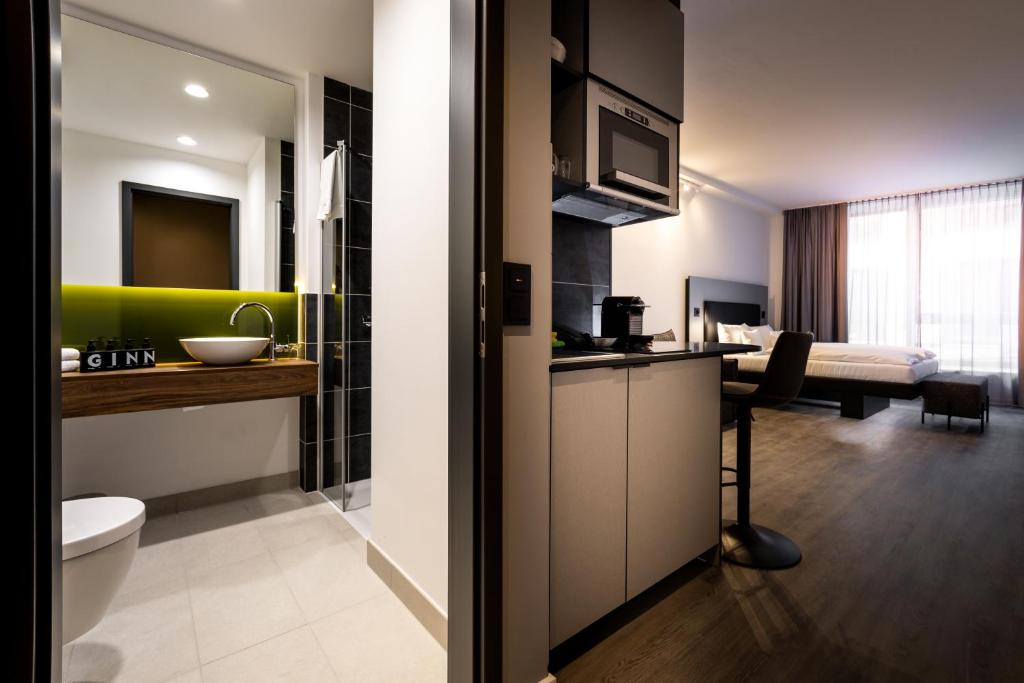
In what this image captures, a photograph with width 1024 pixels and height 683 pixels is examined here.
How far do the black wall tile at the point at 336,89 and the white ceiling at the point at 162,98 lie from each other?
0.21 m

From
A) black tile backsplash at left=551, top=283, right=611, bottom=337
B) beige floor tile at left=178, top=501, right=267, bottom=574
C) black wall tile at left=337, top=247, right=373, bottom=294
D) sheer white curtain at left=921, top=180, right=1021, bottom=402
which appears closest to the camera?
beige floor tile at left=178, top=501, right=267, bottom=574

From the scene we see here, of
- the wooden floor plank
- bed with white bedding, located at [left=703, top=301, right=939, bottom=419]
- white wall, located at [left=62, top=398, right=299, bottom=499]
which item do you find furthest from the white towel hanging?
bed with white bedding, located at [left=703, top=301, right=939, bottom=419]

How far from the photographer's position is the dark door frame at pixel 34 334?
66 cm

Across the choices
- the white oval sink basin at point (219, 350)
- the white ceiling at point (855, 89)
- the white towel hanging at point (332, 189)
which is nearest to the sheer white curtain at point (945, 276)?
the white ceiling at point (855, 89)

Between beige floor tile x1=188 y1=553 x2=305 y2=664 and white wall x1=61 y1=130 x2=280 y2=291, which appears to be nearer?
beige floor tile x1=188 y1=553 x2=305 y2=664

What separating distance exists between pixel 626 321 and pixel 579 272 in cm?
68

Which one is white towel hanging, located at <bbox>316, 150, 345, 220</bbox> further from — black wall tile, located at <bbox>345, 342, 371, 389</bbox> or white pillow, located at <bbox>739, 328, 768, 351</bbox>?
white pillow, located at <bbox>739, 328, 768, 351</bbox>

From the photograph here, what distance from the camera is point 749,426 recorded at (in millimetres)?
2074

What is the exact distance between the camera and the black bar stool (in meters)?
1.96

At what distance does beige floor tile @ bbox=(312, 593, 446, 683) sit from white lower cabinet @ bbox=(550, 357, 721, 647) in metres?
0.43

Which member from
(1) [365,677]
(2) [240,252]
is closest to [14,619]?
(1) [365,677]

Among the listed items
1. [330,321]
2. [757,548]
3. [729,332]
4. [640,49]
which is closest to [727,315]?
[729,332]

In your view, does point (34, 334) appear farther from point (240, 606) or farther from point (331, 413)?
point (331, 413)

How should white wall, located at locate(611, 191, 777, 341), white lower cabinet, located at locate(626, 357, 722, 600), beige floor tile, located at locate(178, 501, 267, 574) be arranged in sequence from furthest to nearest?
1. white wall, located at locate(611, 191, 777, 341)
2. beige floor tile, located at locate(178, 501, 267, 574)
3. white lower cabinet, located at locate(626, 357, 722, 600)
